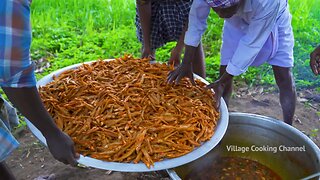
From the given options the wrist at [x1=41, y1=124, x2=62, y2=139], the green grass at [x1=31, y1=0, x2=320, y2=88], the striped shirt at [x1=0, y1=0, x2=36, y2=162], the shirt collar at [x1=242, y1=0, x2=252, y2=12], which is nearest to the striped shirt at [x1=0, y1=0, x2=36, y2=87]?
the striped shirt at [x1=0, y1=0, x2=36, y2=162]

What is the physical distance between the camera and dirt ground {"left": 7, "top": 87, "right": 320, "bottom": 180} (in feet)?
9.57

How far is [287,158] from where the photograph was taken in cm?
268

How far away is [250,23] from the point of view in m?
2.53

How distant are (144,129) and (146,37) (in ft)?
4.37

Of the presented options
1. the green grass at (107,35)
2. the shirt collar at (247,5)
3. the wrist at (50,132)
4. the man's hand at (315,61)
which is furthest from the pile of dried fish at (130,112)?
the green grass at (107,35)

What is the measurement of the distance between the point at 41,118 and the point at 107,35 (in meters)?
3.38

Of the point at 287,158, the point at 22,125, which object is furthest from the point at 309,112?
the point at 22,125

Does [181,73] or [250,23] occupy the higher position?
[250,23]

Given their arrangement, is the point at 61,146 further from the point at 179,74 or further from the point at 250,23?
the point at 250,23

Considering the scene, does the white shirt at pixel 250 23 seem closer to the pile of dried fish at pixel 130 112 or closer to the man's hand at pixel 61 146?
the pile of dried fish at pixel 130 112

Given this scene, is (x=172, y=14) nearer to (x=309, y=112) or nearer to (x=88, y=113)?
(x=88, y=113)

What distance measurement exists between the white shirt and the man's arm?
1.27 meters

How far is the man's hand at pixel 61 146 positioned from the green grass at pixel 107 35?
2473 millimetres

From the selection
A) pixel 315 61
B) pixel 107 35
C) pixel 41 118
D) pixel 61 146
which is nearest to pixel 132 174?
pixel 61 146
